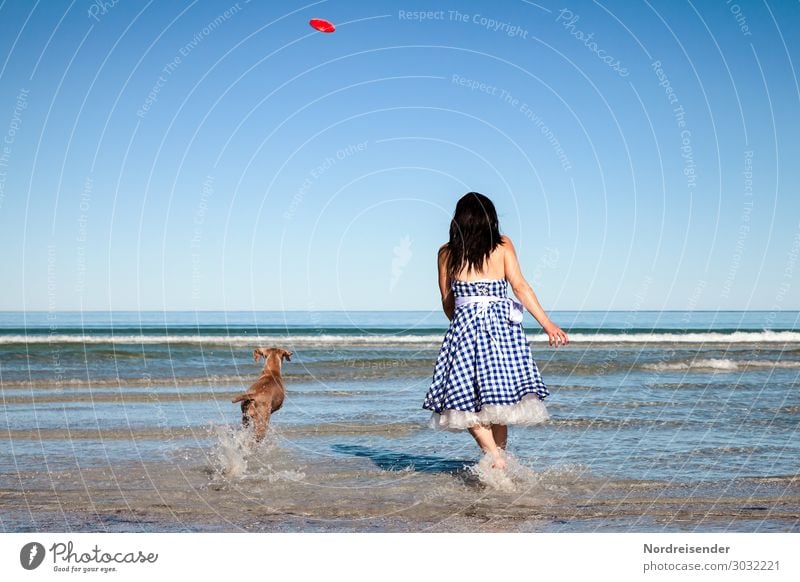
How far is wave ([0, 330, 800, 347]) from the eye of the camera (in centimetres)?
2717

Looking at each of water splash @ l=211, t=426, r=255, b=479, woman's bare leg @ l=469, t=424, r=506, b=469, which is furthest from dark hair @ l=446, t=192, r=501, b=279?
water splash @ l=211, t=426, r=255, b=479

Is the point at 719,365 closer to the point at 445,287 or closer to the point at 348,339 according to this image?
the point at 445,287

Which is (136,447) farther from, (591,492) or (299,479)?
(591,492)

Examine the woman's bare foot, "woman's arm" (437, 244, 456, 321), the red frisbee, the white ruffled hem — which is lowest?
the woman's bare foot

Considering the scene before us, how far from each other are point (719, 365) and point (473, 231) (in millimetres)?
13876

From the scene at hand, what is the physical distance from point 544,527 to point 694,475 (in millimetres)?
2340

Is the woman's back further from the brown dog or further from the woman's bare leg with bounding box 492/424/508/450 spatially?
the brown dog

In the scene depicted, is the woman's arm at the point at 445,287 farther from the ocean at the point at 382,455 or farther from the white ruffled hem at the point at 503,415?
the ocean at the point at 382,455

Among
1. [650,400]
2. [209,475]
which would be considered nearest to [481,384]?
[209,475]

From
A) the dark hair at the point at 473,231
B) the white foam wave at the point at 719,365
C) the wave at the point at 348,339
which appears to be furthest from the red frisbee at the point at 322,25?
the wave at the point at 348,339

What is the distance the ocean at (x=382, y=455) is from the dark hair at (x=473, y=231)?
5.60 feet

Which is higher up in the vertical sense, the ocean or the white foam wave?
the white foam wave

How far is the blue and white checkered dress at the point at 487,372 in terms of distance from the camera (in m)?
6.45

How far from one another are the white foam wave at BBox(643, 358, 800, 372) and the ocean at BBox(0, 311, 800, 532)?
157 mm
